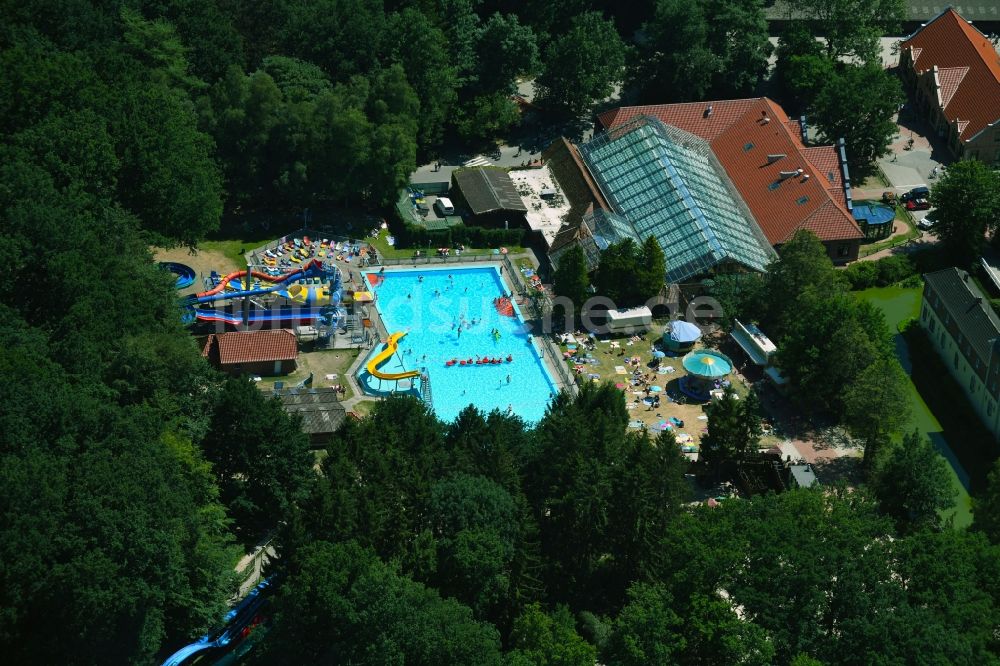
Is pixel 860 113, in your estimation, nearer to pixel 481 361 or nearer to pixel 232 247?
pixel 481 361

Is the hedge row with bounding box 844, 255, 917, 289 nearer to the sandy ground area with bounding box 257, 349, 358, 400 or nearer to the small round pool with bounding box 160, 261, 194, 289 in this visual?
the sandy ground area with bounding box 257, 349, 358, 400

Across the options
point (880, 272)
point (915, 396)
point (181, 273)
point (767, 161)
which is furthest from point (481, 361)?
point (880, 272)

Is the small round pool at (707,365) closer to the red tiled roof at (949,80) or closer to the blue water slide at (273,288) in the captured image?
the blue water slide at (273,288)

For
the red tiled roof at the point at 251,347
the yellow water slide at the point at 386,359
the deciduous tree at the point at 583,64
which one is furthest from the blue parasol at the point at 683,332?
the deciduous tree at the point at 583,64

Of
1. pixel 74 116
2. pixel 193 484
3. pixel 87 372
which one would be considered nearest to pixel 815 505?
pixel 193 484

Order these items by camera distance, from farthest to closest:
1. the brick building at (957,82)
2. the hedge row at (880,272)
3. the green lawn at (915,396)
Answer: the brick building at (957,82), the hedge row at (880,272), the green lawn at (915,396)

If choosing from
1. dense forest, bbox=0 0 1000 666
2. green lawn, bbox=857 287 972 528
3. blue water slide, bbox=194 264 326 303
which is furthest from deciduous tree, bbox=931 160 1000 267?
blue water slide, bbox=194 264 326 303
